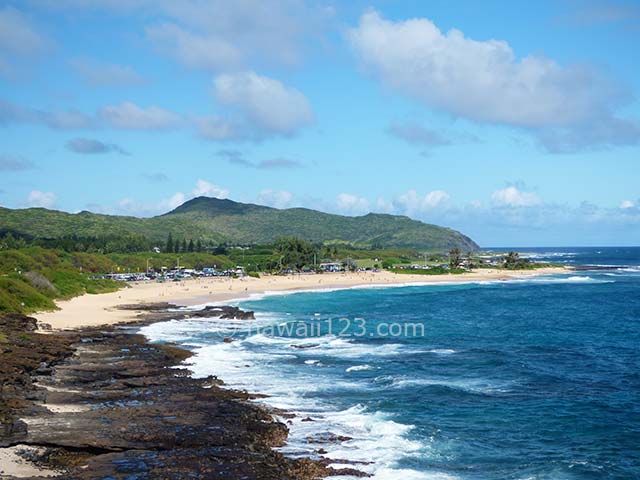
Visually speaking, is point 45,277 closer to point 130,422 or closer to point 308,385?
point 308,385

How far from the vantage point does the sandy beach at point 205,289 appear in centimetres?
5875

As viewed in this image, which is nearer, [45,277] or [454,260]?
[45,277]

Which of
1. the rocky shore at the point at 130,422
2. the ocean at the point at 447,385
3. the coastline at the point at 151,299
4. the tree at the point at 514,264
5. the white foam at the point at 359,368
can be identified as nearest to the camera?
the rocky shore at the point at 130,422

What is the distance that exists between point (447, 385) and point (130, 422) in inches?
637

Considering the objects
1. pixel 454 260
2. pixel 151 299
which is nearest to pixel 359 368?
pixel 151 299

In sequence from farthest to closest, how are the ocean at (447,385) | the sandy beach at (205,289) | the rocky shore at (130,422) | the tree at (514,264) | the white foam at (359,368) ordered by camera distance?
the tree at (514,264)
the sandy beach at (205,289)
the white foam at (359,368)
the ocean at (447,385)
the rocky shore at (130,422)

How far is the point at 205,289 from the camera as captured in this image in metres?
103

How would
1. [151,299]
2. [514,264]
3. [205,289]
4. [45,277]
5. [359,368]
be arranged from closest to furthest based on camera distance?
1. [359,368]
2. [45,277]
3. [151,299]
4. [205,289]
5. [514,264]

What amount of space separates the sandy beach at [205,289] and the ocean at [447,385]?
8713 millimetres

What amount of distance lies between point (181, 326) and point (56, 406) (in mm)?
31372

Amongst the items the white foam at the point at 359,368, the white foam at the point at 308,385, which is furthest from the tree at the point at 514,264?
the white foam at the point at 359,368

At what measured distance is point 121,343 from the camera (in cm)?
4284

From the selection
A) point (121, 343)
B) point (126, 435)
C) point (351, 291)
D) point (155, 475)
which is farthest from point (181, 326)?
point (351, 291)

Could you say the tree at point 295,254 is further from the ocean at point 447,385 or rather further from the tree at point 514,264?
the ocean at point 447,385
